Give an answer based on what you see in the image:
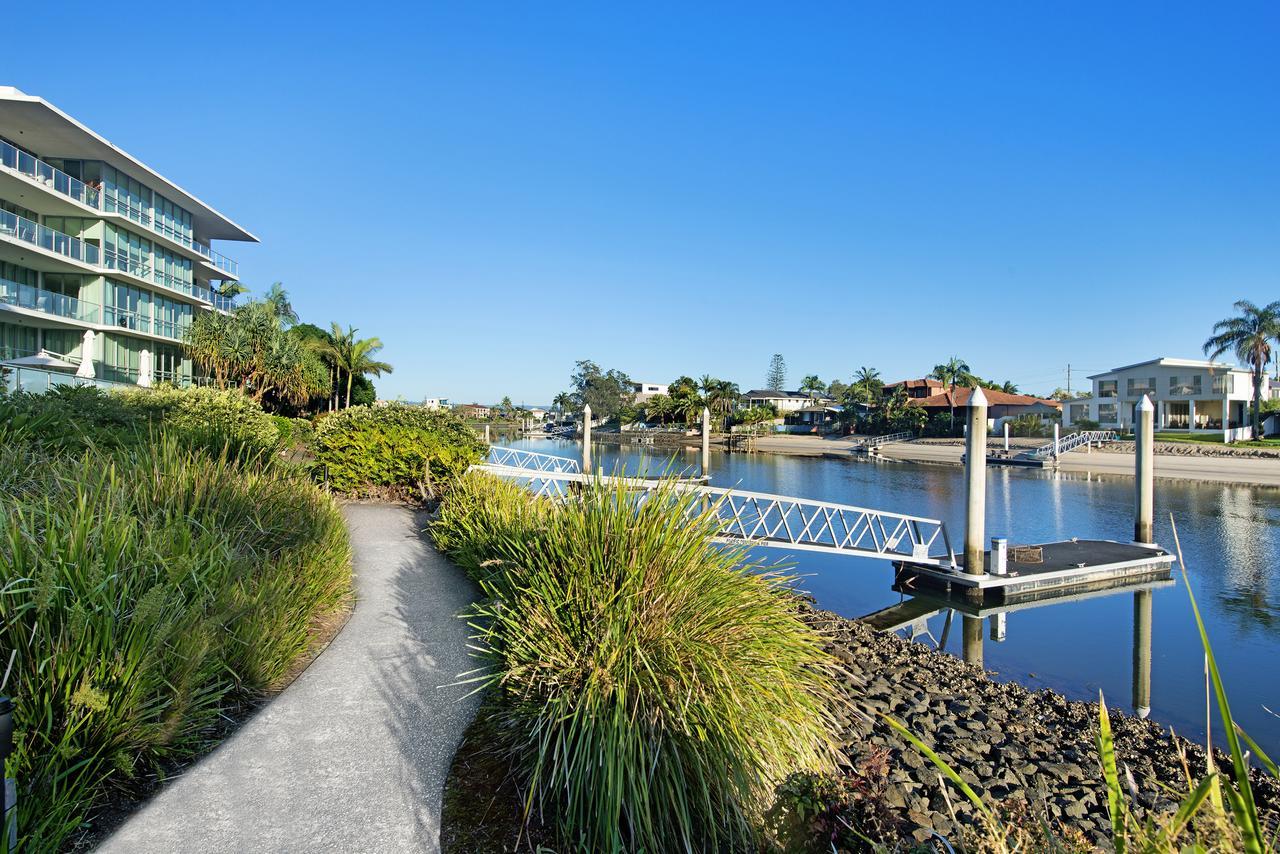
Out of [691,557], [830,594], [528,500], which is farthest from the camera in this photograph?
[830,594]

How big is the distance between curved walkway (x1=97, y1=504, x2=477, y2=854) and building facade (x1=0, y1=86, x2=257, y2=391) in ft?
60.8

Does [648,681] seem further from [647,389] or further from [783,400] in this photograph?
[647,389]

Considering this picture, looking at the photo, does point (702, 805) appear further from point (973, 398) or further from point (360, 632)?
point (973, 398)

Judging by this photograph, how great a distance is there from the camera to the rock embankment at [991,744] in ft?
19.8

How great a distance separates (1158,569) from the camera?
634 inches

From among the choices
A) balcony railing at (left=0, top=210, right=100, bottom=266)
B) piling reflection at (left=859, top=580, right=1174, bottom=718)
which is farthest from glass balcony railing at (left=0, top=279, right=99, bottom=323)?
piling reflection at (left=859, top=580, right=1174, bottom=718)

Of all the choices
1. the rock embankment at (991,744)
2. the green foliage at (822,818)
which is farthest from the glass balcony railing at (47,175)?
the green foliage at (822,818)

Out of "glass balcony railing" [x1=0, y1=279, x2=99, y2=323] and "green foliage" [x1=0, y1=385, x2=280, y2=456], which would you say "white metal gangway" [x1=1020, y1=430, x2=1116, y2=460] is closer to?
"green foliage" [x1=0, y1=385, x2=280, y2=456]

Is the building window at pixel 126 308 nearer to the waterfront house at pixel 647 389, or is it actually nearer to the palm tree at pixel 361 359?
the palm tree at pixel 361 359

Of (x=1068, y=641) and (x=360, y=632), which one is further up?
(x=360, y=632)

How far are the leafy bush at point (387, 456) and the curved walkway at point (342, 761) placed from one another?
664 cm

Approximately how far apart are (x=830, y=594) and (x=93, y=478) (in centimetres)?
1367

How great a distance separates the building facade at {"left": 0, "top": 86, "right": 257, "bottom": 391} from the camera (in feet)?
76.7

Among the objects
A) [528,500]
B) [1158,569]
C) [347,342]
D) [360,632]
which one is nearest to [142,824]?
[360,632]
